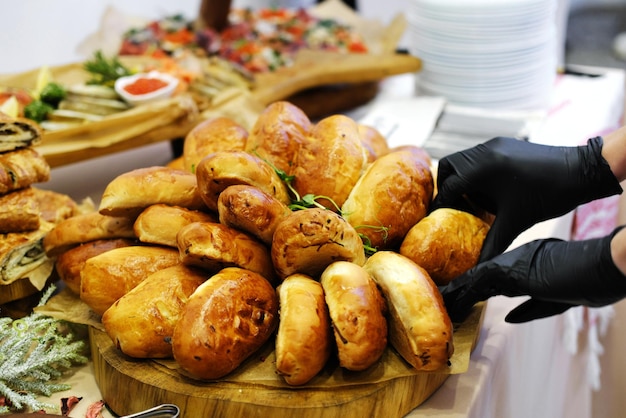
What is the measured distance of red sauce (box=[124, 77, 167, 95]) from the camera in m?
2.35

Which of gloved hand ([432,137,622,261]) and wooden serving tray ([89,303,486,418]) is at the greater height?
gloved hand ([432,137,622,261])

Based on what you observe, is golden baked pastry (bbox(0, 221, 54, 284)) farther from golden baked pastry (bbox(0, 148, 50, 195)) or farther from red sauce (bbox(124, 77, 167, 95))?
red sauce (bbox(124, 77, 167, 95))

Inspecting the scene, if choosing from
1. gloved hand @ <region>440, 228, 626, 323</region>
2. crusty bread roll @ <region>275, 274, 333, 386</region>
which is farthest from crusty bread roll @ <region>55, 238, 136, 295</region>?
gloved hand @ <region>440, 228, 626, 323</region>

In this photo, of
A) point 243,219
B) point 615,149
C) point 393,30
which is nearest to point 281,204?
point 243,219

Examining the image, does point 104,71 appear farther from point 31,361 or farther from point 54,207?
point 31,361

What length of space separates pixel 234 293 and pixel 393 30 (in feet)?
8.67

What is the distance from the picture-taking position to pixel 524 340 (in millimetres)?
1470

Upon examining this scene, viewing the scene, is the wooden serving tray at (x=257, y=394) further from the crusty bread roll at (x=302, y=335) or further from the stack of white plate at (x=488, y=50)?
the stack of white plate at (x=488, y=50)

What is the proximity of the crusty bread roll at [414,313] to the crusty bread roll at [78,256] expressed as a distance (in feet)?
1.77

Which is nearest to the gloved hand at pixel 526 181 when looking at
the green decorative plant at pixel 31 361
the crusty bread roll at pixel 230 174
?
the crusty bread roll at pixel 230 174

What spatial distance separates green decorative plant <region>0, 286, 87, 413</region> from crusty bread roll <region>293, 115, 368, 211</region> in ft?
1.77

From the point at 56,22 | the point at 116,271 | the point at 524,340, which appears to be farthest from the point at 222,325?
the point at 56,22

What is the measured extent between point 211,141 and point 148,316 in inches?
18.9

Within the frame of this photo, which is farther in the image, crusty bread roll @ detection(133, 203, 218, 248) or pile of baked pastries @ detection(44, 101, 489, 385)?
crusty bread roll @ detection(133, 203, 218, 248)
